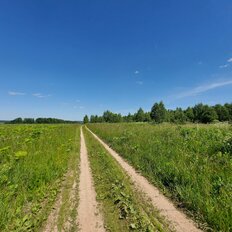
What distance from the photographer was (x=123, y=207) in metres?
4.90

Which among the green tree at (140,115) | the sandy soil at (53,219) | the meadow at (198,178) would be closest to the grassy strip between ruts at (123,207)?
the meadow at (198,178)

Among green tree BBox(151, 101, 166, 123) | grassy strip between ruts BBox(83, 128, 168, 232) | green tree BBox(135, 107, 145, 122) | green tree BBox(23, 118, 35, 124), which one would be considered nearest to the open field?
grassy strip between ruts BBox(83, 128, 168, 232)

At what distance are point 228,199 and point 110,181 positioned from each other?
3.99 metres

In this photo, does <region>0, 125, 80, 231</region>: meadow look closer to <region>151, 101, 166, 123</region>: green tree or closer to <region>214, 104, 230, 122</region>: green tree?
<region>151, 101, 166, 123</region>: green tree

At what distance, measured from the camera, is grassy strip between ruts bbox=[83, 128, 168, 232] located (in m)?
4.12

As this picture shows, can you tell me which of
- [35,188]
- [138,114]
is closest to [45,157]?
[35,188]

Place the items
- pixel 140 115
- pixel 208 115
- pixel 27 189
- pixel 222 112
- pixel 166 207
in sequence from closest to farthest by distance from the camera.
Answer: pixel 166 207 < pixel 27 189 < pixel 208 115 < pixel 222 112 < pixel 140 115

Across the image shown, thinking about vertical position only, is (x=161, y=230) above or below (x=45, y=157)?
below

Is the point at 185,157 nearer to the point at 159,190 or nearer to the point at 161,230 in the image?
the point at 159,190

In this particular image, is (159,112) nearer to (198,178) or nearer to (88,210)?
(198,178)

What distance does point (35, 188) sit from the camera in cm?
616

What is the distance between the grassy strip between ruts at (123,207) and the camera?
13.5ft

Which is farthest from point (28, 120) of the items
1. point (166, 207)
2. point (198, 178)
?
point (166, 207)

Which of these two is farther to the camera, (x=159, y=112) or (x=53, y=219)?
(x=159, y=112)
